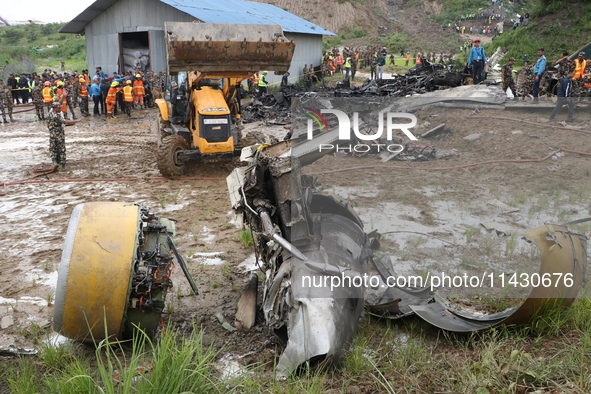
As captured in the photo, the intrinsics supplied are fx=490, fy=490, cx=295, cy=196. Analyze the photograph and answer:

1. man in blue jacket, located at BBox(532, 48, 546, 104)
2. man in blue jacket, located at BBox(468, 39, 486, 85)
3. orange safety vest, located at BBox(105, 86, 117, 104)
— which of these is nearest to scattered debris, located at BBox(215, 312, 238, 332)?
man in blue jacket, located at BBox(532, 48, 546, 104)

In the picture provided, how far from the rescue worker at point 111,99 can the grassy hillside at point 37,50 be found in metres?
15.3

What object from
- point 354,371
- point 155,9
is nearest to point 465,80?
point 155,9

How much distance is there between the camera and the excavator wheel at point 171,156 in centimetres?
980

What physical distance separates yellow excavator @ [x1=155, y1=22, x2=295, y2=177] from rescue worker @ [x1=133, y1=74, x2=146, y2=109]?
10.6 metres

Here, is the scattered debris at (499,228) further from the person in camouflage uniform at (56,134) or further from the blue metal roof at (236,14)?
the blue metal roof at (236,14)

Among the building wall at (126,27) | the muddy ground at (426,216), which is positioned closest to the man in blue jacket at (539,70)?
the muddy ground at (426,216)

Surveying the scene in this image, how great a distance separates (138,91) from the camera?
21531 millimetres

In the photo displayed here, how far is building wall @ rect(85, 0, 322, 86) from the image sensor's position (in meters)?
22.5

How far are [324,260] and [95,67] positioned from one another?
26116 millimetres

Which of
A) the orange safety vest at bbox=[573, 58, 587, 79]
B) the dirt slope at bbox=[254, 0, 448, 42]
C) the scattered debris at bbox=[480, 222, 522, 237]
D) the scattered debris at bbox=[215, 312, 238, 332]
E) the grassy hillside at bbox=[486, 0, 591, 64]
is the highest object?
the dirt slope at bbox=[254, 0, 448, 42]

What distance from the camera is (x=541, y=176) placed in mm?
3467

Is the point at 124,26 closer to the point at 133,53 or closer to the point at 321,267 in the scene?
the point at 133,53

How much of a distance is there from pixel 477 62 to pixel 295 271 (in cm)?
1713

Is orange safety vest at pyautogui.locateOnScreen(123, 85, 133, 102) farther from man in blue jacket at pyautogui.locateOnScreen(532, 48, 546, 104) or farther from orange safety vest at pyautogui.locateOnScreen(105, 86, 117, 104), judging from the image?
man in blue jacket at pyautogui.locateOnScreen(532, 48, 546, 104)
